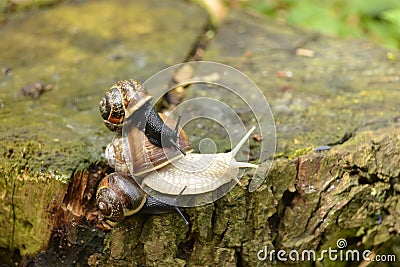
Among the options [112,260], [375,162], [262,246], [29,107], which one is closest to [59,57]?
[29,107]

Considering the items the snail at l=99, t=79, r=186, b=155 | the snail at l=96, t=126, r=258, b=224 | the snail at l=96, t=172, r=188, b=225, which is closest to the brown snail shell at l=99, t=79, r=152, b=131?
the snail at l=99, t=79, r=186, b=155

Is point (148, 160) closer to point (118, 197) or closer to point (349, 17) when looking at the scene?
point (118, 197)

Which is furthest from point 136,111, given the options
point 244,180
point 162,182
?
point 244,180

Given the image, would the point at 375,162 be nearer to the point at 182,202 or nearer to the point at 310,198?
the point at 310,198

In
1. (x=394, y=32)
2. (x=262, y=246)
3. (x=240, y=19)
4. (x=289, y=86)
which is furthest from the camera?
(x=394, y=32)

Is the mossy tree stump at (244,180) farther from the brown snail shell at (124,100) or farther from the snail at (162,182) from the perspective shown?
the brown snail shell at (124,100)

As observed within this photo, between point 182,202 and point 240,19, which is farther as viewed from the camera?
point 240,19

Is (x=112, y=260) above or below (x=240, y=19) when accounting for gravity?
below
